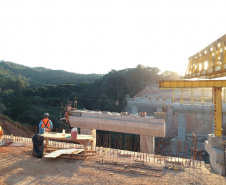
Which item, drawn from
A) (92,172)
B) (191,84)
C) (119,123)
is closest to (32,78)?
(119,123)

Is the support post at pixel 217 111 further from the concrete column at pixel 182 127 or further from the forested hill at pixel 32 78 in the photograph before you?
the forested hill at pixel 32 78

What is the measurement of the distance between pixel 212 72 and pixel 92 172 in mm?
7646

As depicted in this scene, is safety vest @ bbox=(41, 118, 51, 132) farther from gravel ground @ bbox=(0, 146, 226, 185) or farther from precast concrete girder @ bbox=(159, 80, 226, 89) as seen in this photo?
precast concrete girder @ bbox=(159, 80, 226, 89)

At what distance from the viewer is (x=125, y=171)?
754 centimetres

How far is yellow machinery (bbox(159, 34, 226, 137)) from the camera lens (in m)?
9.35

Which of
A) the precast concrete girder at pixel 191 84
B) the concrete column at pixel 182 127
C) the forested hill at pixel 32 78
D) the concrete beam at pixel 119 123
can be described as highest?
the forested hill at pixel 32 78

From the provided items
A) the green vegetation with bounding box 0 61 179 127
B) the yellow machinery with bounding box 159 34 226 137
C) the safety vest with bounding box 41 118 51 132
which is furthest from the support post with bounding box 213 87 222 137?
the green vegetation with bounding box 0 61 179 127

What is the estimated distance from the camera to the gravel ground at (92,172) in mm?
6776

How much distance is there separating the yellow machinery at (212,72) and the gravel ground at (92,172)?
502cm

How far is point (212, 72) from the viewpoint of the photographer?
10086 mm

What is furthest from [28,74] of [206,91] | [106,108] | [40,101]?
[206,91]

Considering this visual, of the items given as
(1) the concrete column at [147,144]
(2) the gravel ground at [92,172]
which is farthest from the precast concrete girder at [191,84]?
(2) the gravel ground at [92,172]

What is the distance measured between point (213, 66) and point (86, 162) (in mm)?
7791

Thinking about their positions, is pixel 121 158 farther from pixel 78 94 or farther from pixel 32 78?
pixel 32 78
